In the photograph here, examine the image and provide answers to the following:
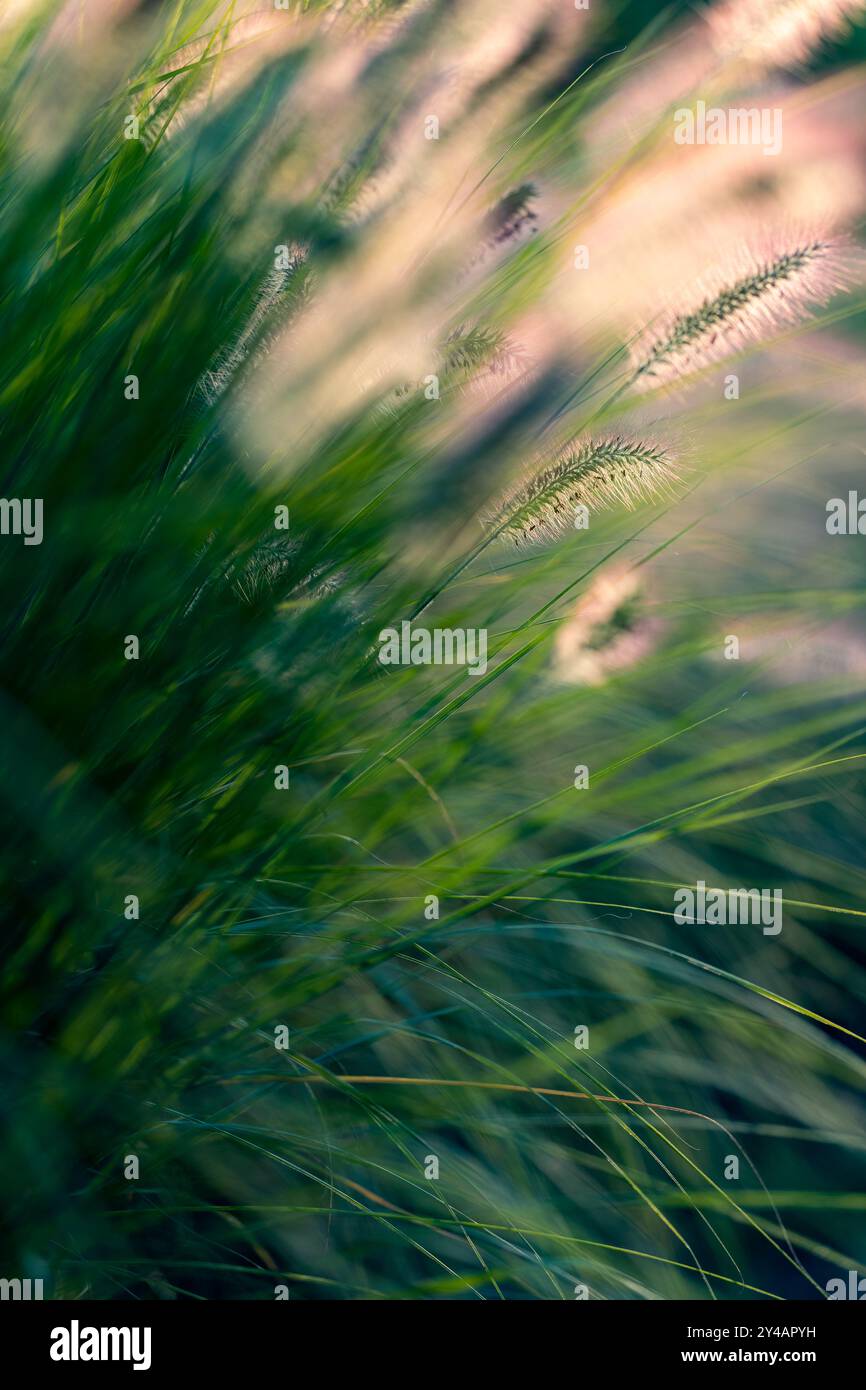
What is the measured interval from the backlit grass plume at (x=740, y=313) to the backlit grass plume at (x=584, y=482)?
4 cm

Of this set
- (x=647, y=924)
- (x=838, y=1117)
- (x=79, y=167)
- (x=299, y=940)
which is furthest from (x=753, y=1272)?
(x=79, y=167)

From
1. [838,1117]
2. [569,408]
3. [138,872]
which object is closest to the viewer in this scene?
[138,872]

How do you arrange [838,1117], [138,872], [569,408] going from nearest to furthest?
[138,872] < [569,408] < [838,1117]

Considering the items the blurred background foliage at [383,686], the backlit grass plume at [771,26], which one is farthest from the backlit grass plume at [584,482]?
the backlit grass plume at [771,26]

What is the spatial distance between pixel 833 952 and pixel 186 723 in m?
0.56

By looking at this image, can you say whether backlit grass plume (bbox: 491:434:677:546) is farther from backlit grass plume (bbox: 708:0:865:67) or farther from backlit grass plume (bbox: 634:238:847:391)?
backlit grass plume (bbox: 708:0:865:67)

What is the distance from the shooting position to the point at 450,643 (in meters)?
0.67

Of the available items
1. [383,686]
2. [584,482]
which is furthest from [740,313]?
[383,686]

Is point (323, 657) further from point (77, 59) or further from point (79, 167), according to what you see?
point (77, 59)

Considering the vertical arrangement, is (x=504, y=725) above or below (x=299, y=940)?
above

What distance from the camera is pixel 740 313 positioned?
58cm

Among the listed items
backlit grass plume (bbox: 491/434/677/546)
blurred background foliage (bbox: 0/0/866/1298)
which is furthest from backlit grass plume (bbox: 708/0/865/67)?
backlit grass plume (bbox: 491/434/677/546)

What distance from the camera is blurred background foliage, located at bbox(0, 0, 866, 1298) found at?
0.52m

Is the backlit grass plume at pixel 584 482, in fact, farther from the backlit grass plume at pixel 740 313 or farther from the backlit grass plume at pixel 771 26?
the backlit grass plume at pixel 771 26
